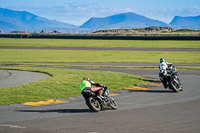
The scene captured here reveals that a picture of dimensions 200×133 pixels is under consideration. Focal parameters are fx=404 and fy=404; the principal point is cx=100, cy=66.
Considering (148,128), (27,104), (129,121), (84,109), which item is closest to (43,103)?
(27,104)

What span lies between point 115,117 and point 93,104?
4.29 feet

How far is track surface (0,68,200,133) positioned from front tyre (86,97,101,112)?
0.69 feet

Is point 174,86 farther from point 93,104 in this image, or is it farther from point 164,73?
point 93,104

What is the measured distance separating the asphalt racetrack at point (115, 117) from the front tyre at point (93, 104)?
19 centimetres

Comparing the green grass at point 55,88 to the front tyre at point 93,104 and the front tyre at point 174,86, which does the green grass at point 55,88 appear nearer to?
the front tyre at point 174,86

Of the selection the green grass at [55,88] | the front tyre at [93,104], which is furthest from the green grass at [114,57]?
the front tyre at [93,104]

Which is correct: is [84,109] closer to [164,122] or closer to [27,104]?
[27,104]

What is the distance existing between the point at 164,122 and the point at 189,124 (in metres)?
0.78

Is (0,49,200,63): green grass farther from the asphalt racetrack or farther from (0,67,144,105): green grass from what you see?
the asphalt racetrack

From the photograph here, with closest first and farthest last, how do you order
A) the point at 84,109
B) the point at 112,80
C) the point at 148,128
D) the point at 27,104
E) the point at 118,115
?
the point at 148,128
the point at 118,115
the point at 84,109
the point at 27,104
the point at 112,80

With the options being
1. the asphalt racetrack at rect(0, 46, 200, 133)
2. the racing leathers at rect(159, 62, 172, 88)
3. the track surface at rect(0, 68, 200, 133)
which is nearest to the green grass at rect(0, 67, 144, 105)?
the asphalt racetrack at rect(0, 46, 200, 133)

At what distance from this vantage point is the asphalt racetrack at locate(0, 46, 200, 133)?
38.6ft

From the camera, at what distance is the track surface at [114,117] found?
11.8 m

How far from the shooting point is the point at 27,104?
17.2 meters
